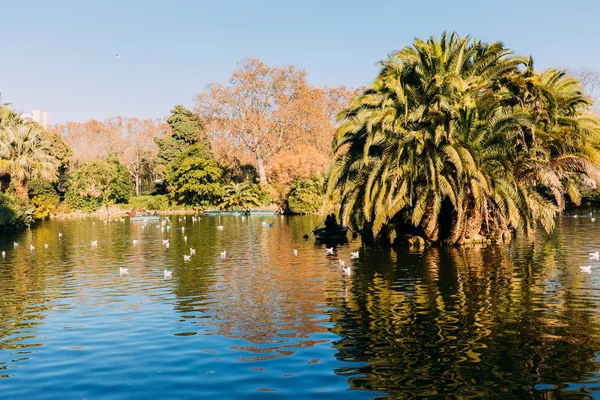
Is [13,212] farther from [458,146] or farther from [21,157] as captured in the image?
[458,146]

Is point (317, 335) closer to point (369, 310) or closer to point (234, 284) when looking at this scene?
point (369, 310)

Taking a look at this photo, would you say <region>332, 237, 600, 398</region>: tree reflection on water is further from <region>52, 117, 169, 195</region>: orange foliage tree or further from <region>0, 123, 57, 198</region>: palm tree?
<region>52, 117, 169, 195</region>: orange foliage tree

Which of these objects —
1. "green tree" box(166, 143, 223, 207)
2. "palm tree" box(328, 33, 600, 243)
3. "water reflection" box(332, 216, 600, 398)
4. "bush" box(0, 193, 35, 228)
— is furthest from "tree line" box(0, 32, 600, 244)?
"green tree" box(166, 143, 223, 207)

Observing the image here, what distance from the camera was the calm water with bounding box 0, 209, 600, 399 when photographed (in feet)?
34.1

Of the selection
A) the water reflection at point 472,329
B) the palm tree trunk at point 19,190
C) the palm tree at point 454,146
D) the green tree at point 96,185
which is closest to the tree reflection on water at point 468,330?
the water reflection at point 472,329

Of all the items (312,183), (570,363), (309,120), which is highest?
(309,120)

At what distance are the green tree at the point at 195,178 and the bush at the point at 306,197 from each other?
49.8 feet

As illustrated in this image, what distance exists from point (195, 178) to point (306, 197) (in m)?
18.8

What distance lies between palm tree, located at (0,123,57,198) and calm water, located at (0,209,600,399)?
1256 inches

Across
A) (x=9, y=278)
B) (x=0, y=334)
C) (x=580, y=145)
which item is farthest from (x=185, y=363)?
(x=580, y=145)

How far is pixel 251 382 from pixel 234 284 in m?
11.5

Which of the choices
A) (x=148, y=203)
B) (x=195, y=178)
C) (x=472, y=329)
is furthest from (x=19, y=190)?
(x=472, y=329)

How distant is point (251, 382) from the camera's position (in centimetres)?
1049

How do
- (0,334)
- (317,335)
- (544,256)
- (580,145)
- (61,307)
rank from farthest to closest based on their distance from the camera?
(580,145)
(544,256)
(61,307)
(0,334)
(317,335)
